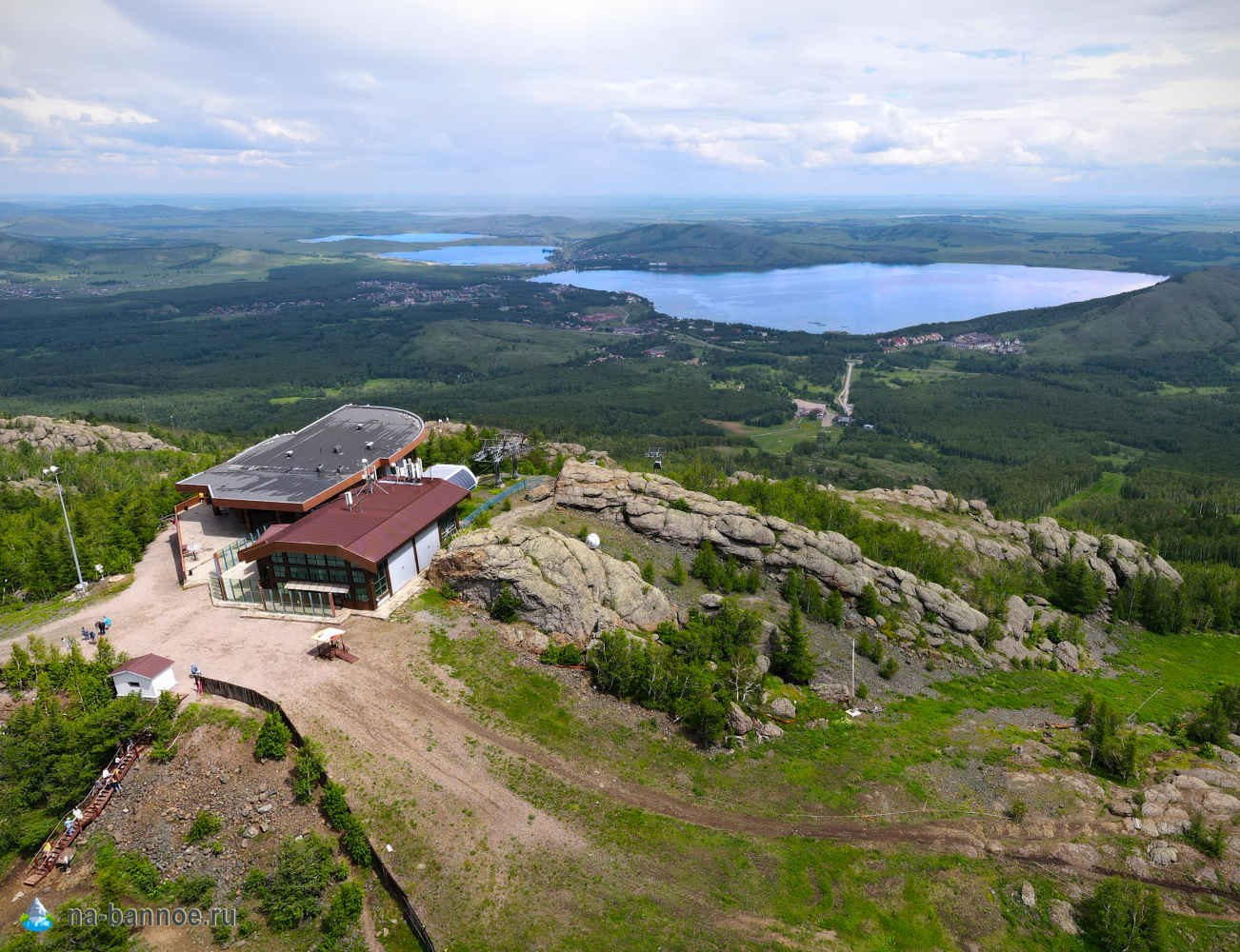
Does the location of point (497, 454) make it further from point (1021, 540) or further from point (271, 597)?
point (1021, 540)

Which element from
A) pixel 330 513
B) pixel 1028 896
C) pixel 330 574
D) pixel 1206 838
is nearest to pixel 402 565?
pixel 330 574

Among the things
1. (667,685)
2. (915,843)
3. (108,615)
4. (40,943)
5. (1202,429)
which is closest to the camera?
(40,943)

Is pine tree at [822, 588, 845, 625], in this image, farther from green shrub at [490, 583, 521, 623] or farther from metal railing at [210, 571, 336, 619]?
metal railing at [210, 571, 336, 619]

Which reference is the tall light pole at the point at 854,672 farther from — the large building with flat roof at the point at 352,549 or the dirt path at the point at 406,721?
the large building with flat roof at the point at 352,549

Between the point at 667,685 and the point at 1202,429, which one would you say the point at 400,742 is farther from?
the point at 1202,429

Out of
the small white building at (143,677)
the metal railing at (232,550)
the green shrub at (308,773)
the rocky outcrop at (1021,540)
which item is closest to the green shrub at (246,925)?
the green shrub at (308,773)

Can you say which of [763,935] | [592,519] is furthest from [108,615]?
[763,935]
